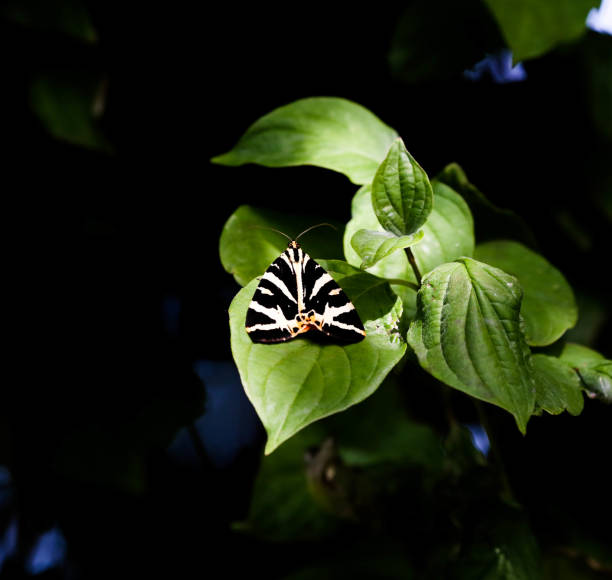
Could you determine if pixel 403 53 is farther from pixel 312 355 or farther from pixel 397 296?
pixel 312 355

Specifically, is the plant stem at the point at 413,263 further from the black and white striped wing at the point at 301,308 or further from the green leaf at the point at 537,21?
the green leaf at the point at 537,21

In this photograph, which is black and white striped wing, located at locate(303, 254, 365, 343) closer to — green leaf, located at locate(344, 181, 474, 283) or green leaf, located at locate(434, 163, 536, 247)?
green leaf, located at locate(344, 181, 474, 283)

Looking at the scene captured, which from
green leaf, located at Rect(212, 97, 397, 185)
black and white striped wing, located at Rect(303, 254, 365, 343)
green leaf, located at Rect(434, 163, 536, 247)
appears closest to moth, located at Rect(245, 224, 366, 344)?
black and white striped wing, located at Rect(303, 254, 365, 343)

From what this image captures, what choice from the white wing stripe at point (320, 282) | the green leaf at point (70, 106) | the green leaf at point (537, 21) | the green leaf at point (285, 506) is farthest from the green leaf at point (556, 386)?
the green leaf at point (70, 106)

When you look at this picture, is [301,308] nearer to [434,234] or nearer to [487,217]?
[434,234]

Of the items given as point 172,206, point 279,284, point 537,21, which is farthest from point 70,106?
point 537,21

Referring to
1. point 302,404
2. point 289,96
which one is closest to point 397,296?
point 302,404
